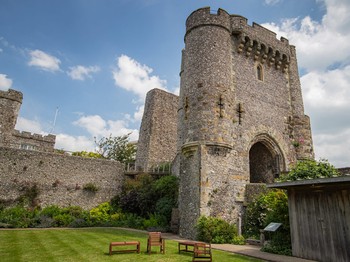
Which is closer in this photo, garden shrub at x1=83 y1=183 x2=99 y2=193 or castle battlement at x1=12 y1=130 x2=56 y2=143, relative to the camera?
garden shrub at x1=83 y1=183 x2=99 y2=193

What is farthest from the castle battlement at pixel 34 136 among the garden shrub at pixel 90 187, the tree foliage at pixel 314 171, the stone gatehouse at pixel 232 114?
the tree foliage at pixel 314 171

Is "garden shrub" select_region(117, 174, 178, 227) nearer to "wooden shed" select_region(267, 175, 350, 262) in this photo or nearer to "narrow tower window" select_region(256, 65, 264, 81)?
"wooden shed" select_region(267, 175, 350, 262)

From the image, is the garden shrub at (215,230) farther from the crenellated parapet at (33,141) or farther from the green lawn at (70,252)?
the crenellated parapet at (33,141)

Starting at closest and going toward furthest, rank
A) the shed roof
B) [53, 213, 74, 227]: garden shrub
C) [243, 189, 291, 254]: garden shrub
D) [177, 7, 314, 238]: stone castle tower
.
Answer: the shed roof → [243, 189, 291, 254]: garden shrub → [177, 7, 314, 238]: stone castle tower → [53, 213, 74, 227]: garden shrub

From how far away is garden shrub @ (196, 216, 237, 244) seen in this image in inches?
460

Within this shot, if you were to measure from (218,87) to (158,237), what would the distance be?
31.2 feet

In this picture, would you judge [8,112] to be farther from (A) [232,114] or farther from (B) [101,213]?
(A) [232,114]

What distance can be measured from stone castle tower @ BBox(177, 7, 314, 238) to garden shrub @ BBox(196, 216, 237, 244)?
49cm

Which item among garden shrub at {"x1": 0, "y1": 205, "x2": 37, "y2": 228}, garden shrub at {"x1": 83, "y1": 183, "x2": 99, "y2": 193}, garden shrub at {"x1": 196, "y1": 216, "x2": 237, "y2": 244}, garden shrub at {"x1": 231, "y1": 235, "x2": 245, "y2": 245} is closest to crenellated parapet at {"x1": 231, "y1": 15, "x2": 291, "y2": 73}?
garden shrub at {"x1": 196, "y1": 216, "x2": 237, "y2": 244}

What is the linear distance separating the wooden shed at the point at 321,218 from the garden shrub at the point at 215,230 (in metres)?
3.42

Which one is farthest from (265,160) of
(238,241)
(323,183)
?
(323,183)

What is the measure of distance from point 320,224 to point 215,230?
15.8 feet

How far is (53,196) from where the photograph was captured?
18219 mm

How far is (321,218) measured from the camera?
856 cm
